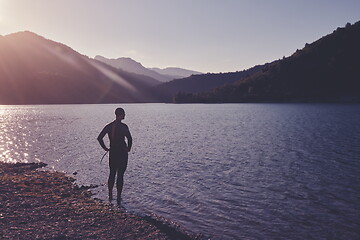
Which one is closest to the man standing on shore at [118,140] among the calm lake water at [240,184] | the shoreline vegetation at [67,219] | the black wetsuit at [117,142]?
the black wetsuit at [117,142]

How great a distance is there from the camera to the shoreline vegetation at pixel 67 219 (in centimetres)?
1031

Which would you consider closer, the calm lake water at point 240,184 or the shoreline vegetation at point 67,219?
the shoreline vegetation at point 67,219

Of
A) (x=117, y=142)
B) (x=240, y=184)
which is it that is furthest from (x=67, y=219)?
(x=240, y=184)

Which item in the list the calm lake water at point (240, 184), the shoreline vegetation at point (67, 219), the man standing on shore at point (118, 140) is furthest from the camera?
the man standing on shore at point (118, 140)

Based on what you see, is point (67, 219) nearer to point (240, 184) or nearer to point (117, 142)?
point (117, 142)

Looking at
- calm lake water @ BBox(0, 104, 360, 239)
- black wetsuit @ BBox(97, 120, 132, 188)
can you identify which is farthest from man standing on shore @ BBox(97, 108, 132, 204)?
calm lake water @ BBox(0, 104, 360, 239)

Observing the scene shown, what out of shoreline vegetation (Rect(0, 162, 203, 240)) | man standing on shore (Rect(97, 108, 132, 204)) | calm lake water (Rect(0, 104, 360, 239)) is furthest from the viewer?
man standing on shore (Rect(97, 108, 132, 204))

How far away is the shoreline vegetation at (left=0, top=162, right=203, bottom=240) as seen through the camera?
10312 mm

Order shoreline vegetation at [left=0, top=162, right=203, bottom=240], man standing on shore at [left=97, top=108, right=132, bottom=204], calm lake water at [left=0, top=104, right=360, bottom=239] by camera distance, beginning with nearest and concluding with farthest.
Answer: shoreline vegetation at [left=0, top=162, right=203, bottom=240] < calm lake water at [left=0, top=104, right=360, bottom=239] < man standing on shore at [left=97, top=108, right=132, bottom=204]

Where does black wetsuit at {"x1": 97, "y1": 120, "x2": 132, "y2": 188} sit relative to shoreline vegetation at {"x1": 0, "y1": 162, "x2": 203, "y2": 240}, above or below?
above

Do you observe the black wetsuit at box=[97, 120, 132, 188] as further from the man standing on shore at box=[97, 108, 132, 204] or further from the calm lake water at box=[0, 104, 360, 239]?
the calm lake water at box=[0, 104, 360, 239]

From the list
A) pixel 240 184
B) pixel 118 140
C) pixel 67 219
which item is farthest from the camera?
pixel 240 184

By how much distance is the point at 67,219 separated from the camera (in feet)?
38.5

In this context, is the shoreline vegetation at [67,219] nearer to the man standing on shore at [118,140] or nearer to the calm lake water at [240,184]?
the calm lake water at [240,184]
